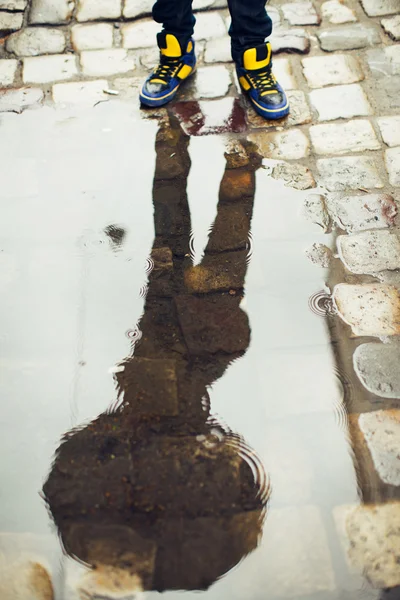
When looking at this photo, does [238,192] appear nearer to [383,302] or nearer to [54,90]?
[383,302]

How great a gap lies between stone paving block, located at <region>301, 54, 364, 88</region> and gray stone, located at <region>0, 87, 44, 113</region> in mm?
1511

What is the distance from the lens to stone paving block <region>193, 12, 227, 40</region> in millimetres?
3705

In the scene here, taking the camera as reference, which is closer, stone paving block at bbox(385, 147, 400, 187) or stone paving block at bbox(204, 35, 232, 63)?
stone paving block at bbox(385, 147, 400, 187)

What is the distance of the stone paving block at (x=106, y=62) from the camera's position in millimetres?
3516

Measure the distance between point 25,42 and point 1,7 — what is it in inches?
16.4

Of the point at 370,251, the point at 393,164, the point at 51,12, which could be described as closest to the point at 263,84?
the point at 393,164

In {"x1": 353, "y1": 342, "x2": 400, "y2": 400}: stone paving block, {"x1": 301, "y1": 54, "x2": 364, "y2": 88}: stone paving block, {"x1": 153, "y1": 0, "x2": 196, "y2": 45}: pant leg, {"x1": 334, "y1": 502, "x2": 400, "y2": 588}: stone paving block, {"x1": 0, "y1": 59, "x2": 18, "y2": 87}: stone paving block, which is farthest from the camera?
{"x1": 0, "y1": 59, "x2": 18, "y2": 87}: stone paving block

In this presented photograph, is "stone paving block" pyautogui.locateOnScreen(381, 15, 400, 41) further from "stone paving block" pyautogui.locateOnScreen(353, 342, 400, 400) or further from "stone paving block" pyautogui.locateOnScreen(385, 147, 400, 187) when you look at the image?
"stone paving block" pyautogui.locateOnScreen(353, 342, 400, 400)

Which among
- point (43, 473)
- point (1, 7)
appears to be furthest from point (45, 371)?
point (1, 7)

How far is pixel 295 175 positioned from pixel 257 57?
0.75m

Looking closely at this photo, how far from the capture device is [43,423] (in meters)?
1.99

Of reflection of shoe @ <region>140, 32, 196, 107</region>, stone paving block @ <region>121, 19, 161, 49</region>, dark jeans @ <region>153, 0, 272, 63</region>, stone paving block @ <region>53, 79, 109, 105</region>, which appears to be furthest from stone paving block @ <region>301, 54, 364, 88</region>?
stone paving block @ <region>53, 79, 109, 105</region>

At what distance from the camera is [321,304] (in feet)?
7.59

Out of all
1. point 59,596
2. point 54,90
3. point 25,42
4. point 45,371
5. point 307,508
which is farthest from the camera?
point 25,42
